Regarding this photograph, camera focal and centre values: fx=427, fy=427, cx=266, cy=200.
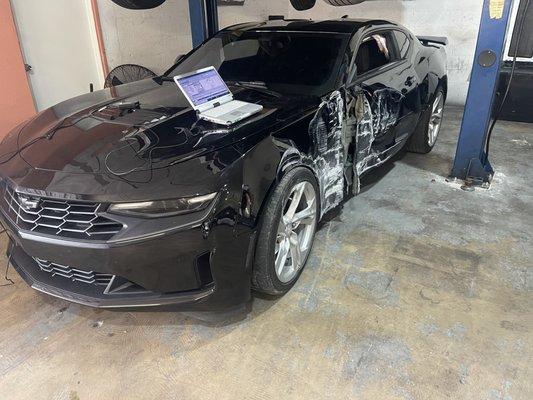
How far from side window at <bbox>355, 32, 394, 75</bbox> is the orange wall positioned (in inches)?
148

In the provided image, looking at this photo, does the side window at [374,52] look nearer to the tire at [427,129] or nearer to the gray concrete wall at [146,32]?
the tire at [427,129]

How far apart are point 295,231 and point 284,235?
0.76 ft

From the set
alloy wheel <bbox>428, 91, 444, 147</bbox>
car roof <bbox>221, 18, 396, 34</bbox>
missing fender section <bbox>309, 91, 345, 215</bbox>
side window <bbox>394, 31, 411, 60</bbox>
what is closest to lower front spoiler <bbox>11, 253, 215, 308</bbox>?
missing fender section <bbox>309, 91, 345, 215</bbox>

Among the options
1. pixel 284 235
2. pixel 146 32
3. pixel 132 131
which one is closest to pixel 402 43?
pixel 284 235

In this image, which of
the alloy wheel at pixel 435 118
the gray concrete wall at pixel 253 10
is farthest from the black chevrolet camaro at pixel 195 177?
the gray concrete wall at pixel 253 10

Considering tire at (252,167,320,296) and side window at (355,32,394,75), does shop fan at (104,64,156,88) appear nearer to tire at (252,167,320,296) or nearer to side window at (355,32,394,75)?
side window at (355,32,394,75)

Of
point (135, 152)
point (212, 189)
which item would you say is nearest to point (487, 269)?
point (212, 189)

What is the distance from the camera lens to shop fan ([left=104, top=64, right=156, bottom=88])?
16.8 ft

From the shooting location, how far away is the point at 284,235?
209 cm

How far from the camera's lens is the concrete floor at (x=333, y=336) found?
67.6 inches

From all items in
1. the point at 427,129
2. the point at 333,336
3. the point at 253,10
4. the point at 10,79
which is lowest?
the point at 333,336

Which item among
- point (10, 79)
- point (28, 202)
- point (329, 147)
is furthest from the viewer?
point (10, 79)

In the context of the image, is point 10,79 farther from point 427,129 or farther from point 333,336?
point 333,336

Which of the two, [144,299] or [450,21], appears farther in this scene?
[450,21]
